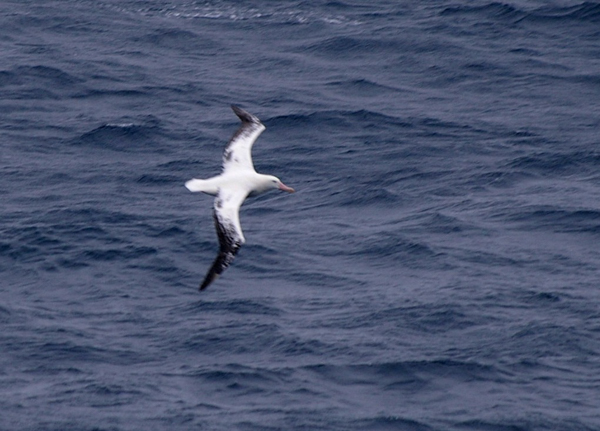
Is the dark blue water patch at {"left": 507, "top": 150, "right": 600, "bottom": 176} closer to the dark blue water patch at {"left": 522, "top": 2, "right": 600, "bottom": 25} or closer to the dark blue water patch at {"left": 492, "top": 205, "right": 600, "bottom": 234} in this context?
the dark blue water patch at {"left": 492, "top": 205, "right": 600, "bottom": 234}

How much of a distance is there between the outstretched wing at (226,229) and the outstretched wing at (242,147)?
1355 mm

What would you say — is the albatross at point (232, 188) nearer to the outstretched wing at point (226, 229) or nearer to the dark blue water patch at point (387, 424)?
the outstretched wing at point (226, 229)

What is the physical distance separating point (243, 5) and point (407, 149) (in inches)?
551

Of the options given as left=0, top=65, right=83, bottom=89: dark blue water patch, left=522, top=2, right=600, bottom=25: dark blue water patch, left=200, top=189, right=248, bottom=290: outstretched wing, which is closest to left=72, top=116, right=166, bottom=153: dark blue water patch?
left=0, top=65, right=83, bottom=89: dark blue water patch

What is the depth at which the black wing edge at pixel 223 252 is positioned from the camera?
26031 mm

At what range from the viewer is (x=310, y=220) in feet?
122

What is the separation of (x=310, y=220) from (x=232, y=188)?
853 cm

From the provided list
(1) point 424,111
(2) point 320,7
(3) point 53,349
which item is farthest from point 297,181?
(2) point 320,7

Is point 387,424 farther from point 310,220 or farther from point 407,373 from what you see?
point 310,220

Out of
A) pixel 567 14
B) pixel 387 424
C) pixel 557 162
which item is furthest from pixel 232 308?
pixel 567 14

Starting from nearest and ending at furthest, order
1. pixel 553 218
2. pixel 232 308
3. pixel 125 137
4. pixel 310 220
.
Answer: pixel 232 308
pixel 553 218
pixel 310 220
pixel 125 137

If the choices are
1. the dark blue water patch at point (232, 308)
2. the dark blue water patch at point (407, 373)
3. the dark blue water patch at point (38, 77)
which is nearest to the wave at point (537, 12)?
the dark blue water patch at point (38, 77)

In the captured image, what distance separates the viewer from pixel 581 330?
105 ft

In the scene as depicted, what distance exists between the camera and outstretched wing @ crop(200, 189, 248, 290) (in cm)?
2622
